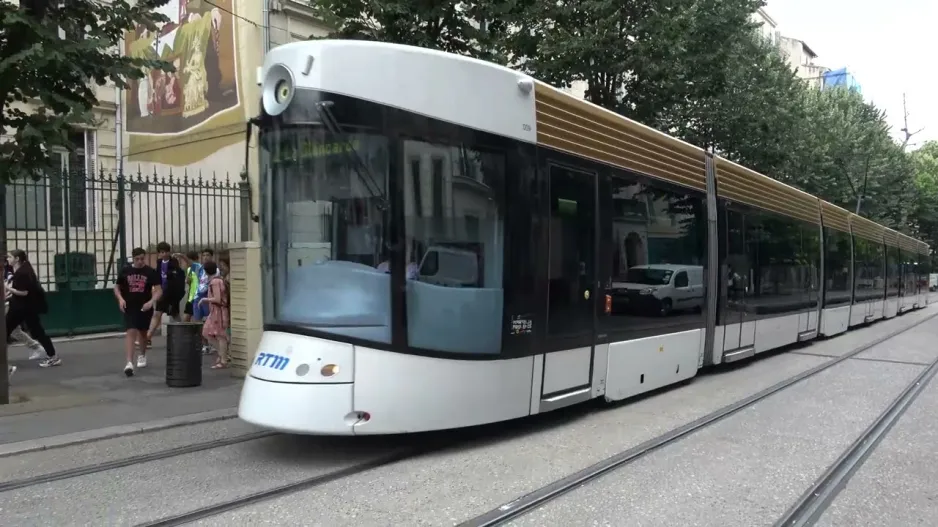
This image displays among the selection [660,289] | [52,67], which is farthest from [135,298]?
[660,289]

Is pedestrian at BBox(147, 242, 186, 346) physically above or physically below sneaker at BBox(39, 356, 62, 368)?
above

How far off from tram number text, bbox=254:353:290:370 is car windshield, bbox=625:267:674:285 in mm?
3922

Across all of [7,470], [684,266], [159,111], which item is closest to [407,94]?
[7,470]

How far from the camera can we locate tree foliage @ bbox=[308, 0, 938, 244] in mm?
10711

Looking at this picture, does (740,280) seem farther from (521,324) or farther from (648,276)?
(521,324)

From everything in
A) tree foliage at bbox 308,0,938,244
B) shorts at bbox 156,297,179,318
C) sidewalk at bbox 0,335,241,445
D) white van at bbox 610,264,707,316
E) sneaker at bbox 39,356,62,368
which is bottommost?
sidewalk at bbox 0,335,241,445

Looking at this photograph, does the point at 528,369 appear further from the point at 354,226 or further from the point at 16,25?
the point at 16,25

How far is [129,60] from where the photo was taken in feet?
26.6

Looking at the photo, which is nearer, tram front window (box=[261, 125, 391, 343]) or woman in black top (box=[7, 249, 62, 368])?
tram front window (box=[261, 125, 391, 343])

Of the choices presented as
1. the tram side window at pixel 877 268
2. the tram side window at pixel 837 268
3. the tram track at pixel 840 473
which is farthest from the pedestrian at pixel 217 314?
the tram side window at pixel 877 268

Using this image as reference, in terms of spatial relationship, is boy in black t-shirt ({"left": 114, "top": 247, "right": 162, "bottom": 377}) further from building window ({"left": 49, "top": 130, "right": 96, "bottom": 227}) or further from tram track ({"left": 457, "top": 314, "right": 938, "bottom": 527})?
tram track ({"left": 457, "top": 314, "right": 938, "bottom": 527})

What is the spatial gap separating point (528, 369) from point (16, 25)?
617 cm

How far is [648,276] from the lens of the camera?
8.13 m

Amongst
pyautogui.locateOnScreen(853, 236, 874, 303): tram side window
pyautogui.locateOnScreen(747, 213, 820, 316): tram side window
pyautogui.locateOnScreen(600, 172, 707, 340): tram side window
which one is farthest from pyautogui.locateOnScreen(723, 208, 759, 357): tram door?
pyautogui.locateOnScreen(853, 236, 874, 303): tram side window
